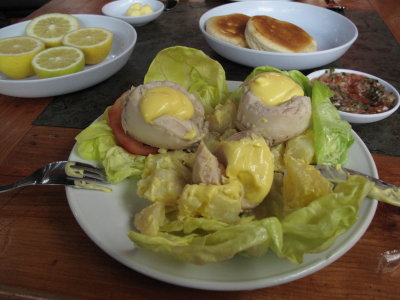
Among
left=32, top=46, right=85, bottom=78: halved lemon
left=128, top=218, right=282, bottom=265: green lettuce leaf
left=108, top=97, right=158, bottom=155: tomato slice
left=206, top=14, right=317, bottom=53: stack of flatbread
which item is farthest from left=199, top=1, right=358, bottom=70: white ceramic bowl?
left=128, top=218, right=282, bottom=265: green lettuce leaf

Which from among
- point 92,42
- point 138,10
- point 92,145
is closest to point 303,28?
point 138,10

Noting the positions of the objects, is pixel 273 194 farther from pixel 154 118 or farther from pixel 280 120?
pixel 154 118

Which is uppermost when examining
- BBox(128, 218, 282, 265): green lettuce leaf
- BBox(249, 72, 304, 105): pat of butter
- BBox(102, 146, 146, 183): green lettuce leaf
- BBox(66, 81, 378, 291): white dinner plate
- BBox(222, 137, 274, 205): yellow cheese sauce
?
BBox(249, 72, 304, 105): pat of butter

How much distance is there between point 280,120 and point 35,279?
92 cm

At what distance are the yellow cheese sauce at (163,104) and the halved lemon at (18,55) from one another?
1.10 m

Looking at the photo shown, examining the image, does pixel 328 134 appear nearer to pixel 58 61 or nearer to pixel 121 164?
pixel 121 164

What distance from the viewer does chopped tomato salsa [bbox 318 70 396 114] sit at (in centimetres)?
170

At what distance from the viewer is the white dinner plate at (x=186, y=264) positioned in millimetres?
839

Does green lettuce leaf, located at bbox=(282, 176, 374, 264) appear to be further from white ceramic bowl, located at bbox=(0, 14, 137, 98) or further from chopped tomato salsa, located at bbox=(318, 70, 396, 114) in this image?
white ceramic bowl, located at bbox=(0, 14, 137, 98)

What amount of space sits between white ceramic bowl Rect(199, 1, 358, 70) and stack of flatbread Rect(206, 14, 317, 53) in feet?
0.30

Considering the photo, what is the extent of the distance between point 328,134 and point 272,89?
26 cm

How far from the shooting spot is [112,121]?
138 cm

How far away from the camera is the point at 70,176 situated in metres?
1.16

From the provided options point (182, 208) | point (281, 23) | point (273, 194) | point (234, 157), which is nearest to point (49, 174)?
point (182, 208)
